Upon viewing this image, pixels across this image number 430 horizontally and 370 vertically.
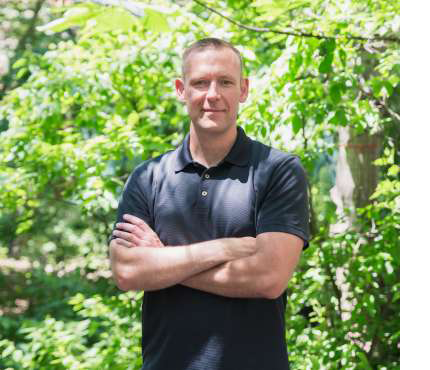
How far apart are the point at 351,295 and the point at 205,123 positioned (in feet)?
8.20

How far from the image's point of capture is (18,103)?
15.2 ft

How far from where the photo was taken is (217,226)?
82.1 inches

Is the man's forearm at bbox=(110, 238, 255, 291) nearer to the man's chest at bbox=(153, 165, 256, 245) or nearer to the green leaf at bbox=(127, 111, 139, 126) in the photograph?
the man's chest at bbox=(153, 165, 256, 245)

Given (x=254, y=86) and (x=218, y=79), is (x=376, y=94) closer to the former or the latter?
(x=254, y=86)

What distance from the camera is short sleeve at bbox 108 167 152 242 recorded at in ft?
7.30

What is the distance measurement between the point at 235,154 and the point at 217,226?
275 mm

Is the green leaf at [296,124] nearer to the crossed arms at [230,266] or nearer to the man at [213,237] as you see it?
the man at [213,237]

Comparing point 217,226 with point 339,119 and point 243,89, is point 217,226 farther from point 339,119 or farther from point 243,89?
point 339,119

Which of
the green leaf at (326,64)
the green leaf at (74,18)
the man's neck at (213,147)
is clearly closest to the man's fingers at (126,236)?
the man's neck at (213,147)

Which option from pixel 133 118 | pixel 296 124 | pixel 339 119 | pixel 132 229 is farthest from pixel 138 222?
pixel 133 118

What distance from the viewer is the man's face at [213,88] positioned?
2.15m

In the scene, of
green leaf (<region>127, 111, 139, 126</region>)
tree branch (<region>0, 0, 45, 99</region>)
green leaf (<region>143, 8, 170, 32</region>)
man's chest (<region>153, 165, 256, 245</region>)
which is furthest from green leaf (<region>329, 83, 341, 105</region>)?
tree branch (<region>0, 0, 45, 99</region>)

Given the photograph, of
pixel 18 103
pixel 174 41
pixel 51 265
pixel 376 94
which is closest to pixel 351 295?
pixel 376 94

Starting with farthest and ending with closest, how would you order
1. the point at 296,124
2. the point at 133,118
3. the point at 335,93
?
the point at 133,118, the point at 296,124, the point at 335,93
